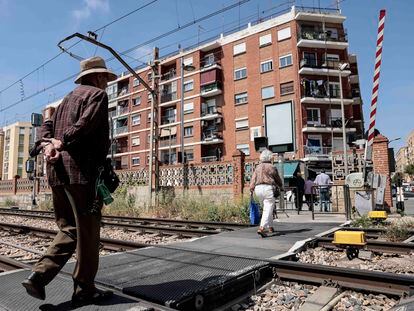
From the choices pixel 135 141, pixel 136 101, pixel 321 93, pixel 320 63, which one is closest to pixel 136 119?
pixel 136 101

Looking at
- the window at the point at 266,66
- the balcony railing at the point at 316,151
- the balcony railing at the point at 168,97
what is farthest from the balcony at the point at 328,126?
the balcony railing at the point at 168,97

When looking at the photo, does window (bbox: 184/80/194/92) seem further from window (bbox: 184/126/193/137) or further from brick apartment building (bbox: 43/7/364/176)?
window (bbox: 184/126/193/137)

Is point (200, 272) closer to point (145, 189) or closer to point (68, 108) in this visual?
point (68, 108)

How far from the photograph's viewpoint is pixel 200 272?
408 cm

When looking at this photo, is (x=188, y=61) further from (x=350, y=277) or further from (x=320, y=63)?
(x=350, y=277)

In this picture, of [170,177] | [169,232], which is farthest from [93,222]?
[170,177]

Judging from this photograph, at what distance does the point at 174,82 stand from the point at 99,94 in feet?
154

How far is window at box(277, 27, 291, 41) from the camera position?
37875mm

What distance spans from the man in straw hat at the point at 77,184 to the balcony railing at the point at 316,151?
3420 centimetres

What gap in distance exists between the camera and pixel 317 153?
117ft

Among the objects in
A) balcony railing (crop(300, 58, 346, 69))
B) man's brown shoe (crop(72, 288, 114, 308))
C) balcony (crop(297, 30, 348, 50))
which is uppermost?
balcony (crop(297, 30, 348, 50))

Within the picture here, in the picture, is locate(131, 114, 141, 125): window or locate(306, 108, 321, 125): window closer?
locate(306, 108, 321, 125): window

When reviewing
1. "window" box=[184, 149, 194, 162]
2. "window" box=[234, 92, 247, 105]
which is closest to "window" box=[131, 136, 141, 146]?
"window" box=[184, 149, 194, 162]

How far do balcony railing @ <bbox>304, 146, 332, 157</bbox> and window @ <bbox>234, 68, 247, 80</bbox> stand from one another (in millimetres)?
11953
